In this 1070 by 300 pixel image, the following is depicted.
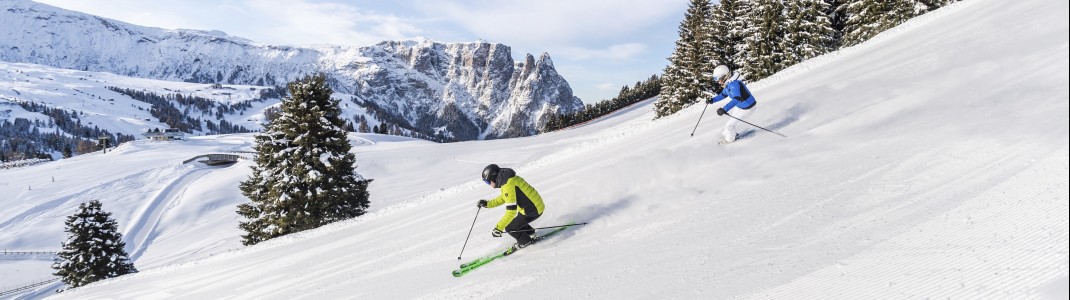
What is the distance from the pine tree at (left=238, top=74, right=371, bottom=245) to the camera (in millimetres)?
Answer: 22141

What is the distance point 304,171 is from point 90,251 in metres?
19.7

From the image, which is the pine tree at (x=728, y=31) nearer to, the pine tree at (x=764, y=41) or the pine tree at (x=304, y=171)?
the pine tree at (x=764, y=41)

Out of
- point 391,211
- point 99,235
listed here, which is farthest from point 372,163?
point 391,211

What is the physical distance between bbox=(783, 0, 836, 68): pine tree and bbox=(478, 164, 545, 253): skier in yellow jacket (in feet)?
90.7

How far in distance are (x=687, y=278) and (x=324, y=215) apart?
20.3m

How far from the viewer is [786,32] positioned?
3203cm

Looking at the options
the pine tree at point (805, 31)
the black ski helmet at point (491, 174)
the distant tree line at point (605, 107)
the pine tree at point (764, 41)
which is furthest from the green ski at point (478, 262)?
the distant tree line at point (605, 107)

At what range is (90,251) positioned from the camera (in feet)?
100

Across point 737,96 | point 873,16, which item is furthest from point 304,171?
point 873,16

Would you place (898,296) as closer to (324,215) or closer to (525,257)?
(525,257)

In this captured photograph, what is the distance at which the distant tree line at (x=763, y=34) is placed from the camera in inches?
1203

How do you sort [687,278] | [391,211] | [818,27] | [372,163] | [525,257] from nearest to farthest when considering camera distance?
1. [687,278]
2. [525,257]
3. [391,211]
4. [818,27]
5. [372,163]

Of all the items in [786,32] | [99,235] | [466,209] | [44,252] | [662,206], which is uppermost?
[786,32]

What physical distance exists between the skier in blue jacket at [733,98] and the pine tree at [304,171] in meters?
18.0
